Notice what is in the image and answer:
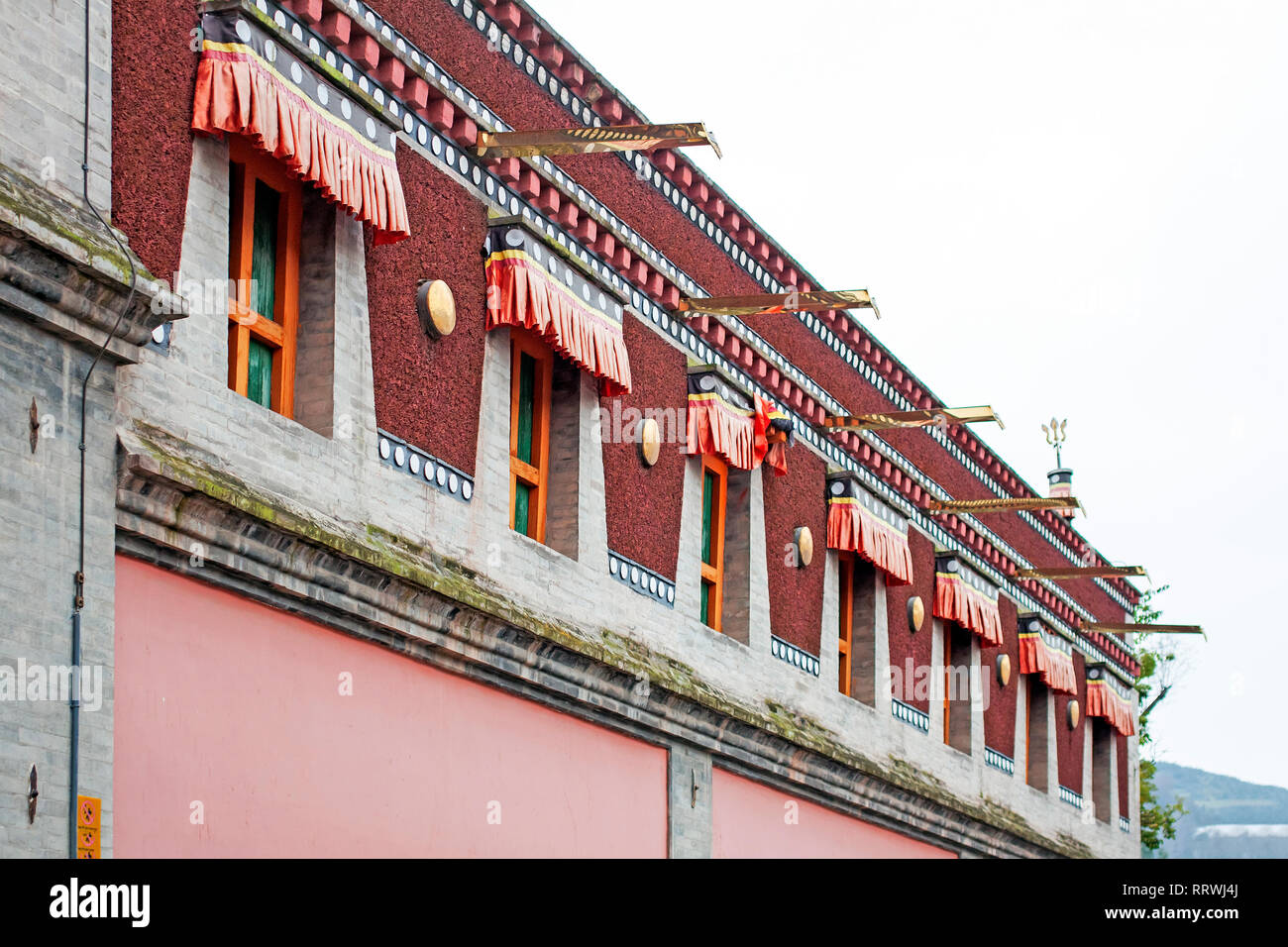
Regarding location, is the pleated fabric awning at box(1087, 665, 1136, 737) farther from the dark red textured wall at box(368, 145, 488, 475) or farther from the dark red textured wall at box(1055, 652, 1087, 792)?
the dark red textured wall at box(368, 145, 488, 475)

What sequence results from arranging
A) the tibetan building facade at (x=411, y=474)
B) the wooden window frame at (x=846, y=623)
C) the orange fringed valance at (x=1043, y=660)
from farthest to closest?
the orange fringed valance at (x=1043, y=660), the wooden window frame at (x=846, y=623), the tibetan building facade at (x=411, y=474)

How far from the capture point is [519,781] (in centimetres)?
1566

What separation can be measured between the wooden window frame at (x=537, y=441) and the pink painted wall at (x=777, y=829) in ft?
11.7

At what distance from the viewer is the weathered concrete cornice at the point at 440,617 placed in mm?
12000

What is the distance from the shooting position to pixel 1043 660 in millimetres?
28969

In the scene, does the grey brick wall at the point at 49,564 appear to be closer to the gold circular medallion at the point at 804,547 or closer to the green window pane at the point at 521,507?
the green window pane at the point at 521,507

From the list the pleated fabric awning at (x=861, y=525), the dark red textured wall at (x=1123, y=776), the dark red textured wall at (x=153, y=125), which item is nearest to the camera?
the dark red textured wall at (x=153, y=125)

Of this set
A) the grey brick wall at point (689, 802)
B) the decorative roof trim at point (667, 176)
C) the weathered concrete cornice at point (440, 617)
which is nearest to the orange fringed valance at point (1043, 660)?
the decorative roof trim at point (667, 176)

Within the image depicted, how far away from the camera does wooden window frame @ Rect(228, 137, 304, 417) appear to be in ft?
43.9

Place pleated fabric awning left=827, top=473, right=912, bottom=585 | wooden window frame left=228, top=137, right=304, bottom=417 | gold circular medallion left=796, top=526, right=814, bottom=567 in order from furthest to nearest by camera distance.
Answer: pleated fabric awning left=827, top=473, right=912, bottom=585 → gold circular medallion left=796, top=526, right=814, bottom=567 → wooden window frame left=228, top=137, right=304, bottom=417

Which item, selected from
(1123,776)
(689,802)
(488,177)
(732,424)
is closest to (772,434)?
(732,424)

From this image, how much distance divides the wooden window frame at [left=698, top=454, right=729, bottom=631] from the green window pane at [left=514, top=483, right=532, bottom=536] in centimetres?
341

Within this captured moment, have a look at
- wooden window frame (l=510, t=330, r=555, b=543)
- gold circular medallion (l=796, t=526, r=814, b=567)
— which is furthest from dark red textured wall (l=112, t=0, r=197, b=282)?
gold circular medallion (l=796, t=526, r=814, b=567)
